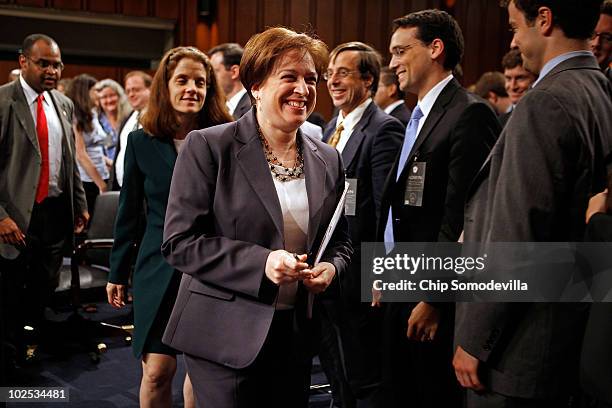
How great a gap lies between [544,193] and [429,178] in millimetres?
751

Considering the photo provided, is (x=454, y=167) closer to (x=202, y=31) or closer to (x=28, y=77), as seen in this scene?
(x=28, y=77)

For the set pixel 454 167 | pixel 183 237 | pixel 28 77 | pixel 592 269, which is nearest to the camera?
pixel 592 269

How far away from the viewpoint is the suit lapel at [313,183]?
1.73 meters

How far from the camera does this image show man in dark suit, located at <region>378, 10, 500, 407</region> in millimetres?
2107

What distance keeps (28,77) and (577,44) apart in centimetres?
312

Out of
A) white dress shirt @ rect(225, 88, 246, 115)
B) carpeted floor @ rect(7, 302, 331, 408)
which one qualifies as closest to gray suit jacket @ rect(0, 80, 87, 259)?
carpeted floor @ rect(7, 302, 331, 408)

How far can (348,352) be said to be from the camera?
311 centimetres

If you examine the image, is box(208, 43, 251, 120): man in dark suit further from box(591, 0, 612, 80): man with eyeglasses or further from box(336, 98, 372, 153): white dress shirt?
box(591, 0, 612, 80): man with eyeglasses

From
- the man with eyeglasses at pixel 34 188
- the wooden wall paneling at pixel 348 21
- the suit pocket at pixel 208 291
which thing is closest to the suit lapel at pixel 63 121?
the man with eyeglasses at pixel 34 188

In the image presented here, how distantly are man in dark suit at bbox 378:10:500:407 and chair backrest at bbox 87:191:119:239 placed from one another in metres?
2.63

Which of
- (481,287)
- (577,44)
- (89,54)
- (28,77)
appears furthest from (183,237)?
(89,54)

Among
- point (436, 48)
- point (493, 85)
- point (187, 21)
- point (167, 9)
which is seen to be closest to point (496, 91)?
point (493, 85)

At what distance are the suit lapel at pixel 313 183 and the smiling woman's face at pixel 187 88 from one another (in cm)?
73

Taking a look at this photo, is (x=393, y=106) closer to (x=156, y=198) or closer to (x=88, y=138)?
(x=156, y=198)
